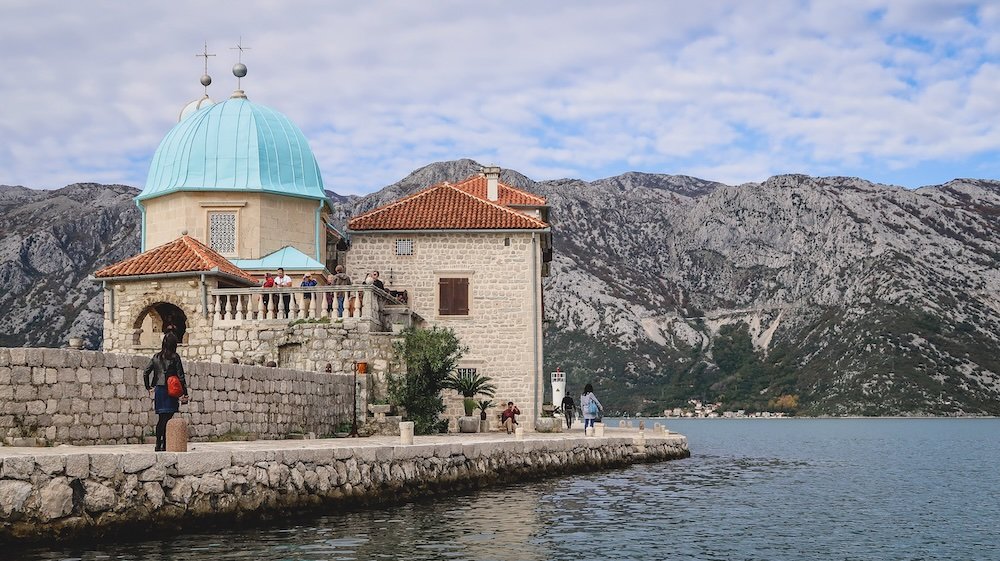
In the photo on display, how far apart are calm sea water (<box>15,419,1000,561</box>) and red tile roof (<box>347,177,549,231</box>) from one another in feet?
34.9

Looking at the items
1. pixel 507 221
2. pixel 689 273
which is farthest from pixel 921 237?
pixel 507 221

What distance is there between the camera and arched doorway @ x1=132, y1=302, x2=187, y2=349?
1210 inches

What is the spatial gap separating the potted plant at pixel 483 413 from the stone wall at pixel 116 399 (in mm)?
9379

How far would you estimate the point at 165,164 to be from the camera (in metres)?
36.9

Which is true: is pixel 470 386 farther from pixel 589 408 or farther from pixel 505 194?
pixel 505 194

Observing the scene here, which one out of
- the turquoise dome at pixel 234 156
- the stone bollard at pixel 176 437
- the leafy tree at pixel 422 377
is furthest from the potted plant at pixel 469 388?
the stone bollard at pixel 176 437

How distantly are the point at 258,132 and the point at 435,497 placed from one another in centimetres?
1925

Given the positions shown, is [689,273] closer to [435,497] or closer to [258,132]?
[258,132]

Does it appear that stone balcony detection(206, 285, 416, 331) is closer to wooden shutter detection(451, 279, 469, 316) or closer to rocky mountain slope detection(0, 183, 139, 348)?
wooden shutter detection(451, 279, 469, 316)

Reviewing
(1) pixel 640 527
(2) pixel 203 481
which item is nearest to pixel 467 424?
(1) pixel 640 527

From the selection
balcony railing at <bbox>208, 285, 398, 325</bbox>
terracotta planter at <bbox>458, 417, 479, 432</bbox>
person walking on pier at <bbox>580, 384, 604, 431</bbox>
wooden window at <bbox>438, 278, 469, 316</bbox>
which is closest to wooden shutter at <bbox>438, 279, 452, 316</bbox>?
wooden window at <bbox>438, 278, 469, 316</bbox>

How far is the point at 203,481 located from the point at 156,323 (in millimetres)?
17721

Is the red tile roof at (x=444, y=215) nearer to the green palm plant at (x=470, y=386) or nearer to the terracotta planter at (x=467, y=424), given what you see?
the green palm plant at (x=470, y=386)

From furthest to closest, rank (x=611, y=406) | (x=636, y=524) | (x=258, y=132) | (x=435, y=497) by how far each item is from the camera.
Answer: (x=611, y=406), (x=258, y=132), (x=435, y=497), (x=636, y=524)
